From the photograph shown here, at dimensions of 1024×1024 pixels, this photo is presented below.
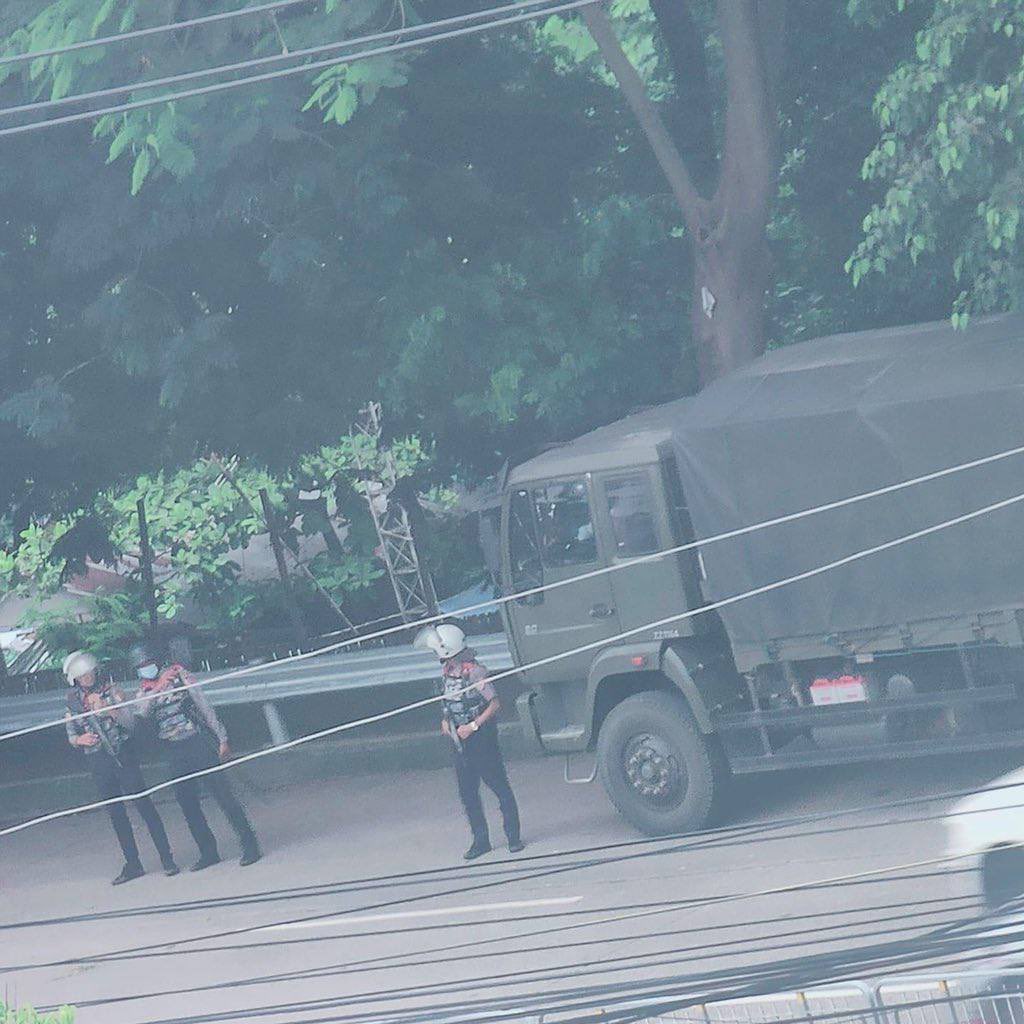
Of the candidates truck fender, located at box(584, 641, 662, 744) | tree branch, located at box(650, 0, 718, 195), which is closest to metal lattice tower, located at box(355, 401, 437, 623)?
tree branch, located at box(650, 0, 718, 195)

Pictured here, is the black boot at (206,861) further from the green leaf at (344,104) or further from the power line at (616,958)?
the green leaf at (344,104)

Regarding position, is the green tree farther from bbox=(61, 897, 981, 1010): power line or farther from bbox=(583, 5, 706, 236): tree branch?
bbox=(61, 897, 981, 1010): power line

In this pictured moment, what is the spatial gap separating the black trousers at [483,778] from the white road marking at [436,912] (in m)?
0.90

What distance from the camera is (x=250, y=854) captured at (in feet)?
43.9

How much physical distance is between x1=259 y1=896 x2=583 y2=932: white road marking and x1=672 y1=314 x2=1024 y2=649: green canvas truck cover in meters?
2.09

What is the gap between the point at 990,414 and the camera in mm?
10508

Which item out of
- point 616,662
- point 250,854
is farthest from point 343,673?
point 616,662

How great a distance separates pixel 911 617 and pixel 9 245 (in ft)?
27.2

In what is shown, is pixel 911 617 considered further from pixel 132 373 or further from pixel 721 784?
pixel 132 373

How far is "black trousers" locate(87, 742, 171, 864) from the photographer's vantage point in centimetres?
1354

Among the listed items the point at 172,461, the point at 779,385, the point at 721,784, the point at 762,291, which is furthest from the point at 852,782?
the point at 172,461

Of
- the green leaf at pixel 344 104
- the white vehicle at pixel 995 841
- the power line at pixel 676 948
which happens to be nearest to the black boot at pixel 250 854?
the power line at pixel 676 948

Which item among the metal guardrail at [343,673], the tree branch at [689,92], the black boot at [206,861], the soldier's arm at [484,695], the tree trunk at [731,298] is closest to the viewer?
the soldier's arm at [484,695]

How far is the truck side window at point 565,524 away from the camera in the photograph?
11.9m
